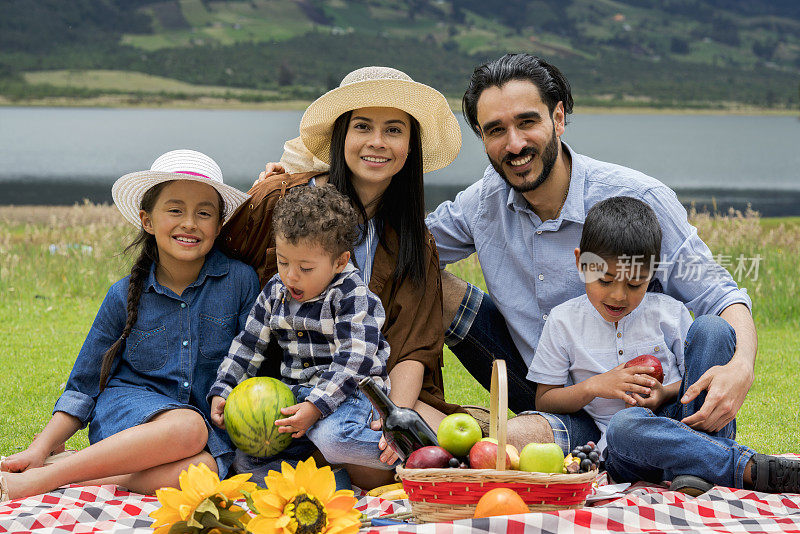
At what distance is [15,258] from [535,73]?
278 inches

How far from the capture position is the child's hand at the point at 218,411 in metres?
3.80

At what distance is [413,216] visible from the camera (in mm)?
4320

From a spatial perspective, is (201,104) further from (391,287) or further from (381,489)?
(381,489)

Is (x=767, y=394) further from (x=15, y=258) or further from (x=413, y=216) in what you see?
(x=15, y=258)

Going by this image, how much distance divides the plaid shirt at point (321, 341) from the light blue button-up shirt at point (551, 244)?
0.98 metres

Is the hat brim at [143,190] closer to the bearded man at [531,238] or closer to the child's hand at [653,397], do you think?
the bearded man at [531,238]

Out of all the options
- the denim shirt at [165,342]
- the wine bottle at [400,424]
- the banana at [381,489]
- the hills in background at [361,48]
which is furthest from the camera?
the hills in background at [361,48]

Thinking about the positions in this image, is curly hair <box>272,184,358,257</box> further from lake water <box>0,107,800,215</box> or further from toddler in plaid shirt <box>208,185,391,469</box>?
lake water <box>0,107,800,215</box>

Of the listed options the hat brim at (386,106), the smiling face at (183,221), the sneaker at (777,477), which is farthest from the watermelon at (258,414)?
the sneaker at (777,477)

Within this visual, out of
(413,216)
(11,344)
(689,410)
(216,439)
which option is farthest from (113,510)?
(11,344)

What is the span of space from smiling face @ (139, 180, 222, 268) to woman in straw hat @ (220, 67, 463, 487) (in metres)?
0.24

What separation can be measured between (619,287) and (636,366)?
0.36 meters

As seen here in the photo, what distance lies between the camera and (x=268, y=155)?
165ft

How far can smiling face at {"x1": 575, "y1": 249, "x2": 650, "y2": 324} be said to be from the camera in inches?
146
